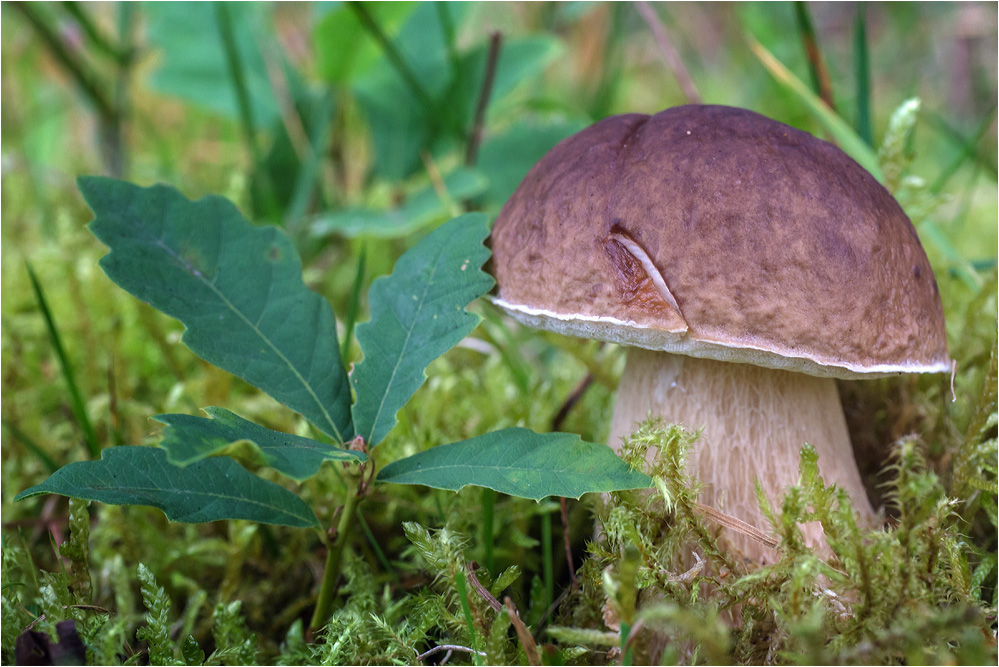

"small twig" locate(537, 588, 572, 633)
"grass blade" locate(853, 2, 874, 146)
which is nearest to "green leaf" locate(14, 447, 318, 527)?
"small twig" locate(537, 588, 572, 633)

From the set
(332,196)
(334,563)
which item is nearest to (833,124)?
(334,563)

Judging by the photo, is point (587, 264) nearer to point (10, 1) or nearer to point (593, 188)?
point (593, 188)

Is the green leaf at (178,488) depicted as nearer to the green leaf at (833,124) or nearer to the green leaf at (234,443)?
the green leaf at (234,443)

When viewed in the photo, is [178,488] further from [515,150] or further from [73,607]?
[515,150]

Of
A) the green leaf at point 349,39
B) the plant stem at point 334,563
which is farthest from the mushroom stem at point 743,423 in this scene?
the green leaf at point 349,39

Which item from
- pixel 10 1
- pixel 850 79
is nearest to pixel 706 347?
pixel 10 1

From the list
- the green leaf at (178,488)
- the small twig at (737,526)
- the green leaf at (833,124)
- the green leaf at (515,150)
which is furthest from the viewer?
the green leaf at (515,150)
